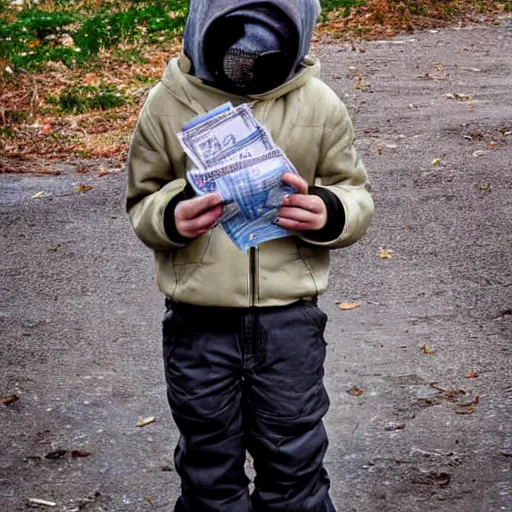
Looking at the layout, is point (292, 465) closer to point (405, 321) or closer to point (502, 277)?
point (405, 321)

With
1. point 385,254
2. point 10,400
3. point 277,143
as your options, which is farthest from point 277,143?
point 385,254

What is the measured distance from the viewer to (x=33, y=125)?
807 centimetres

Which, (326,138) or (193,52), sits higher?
(193,52)

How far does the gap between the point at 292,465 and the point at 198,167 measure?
0.80 m

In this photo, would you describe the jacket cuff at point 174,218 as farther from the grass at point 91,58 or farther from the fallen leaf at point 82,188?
the grass at point 91,58

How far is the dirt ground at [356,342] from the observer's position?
3.68m

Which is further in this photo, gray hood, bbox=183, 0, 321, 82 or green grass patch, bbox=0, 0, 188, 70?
green grass patch, bbox=0, 0, 188, 70

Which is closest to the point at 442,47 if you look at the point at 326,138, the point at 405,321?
the point at 405,321

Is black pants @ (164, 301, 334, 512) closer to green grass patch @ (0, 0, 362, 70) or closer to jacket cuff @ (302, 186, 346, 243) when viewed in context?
jacket cuff @ (302, 186, 346, 243)

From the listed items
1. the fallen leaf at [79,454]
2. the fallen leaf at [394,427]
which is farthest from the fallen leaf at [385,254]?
the fallen leaf at [79,454]

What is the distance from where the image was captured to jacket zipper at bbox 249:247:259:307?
2.67 m

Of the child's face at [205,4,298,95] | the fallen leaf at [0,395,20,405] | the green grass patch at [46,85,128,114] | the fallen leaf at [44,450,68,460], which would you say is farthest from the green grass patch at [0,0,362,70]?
the child's face at [205,4,298,95]

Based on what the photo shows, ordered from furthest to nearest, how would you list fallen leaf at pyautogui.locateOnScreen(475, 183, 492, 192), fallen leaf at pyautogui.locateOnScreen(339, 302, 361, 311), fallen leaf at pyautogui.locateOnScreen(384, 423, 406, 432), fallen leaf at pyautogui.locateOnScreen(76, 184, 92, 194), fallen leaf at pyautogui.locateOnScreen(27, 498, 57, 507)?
fallen leaf at pyautogui.locateOnScreen(76, 184, 92, 194), fallen leaf at pyautogui.locateOnScreen(475, 183, 492, 192), fallen leaf at pyautogui.locateOnScreen(339, 302, 361, 311), fallen leaf at pyautogui.locateOnScreen(384, 423, 406, 432), fallen leaf at pyautogui.locateOnScreen(27, 498, 57, 507)

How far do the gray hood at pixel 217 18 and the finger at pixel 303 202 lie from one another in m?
0.31
